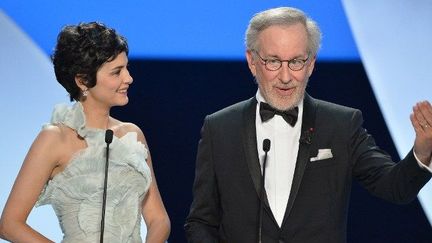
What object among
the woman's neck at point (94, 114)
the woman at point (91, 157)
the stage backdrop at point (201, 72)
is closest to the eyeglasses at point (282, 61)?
the woman at point (91, 157)

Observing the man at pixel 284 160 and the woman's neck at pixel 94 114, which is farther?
the woman's neck at pixel 94 114

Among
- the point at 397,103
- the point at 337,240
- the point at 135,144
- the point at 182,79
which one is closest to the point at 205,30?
the point at 182,79

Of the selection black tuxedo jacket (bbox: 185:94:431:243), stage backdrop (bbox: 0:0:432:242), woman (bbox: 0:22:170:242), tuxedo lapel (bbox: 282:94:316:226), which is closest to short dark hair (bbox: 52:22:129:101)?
woman (bbox: 0:22:170:242)

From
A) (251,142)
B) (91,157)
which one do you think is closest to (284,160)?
(251,142)

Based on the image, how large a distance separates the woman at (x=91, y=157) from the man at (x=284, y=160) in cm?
24

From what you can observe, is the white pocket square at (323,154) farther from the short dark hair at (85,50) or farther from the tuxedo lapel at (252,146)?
the short dark hair at (85,50)

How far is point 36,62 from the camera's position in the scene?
15.3 ft

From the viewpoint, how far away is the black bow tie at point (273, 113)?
3.35 m

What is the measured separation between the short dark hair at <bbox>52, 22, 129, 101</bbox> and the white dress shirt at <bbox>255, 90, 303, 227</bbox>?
537mm

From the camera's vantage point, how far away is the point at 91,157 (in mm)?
3418

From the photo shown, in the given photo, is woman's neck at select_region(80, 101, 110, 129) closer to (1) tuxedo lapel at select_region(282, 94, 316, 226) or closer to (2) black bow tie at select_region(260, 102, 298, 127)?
(2) black bow tie at select_region(260, 102, 298, 127)

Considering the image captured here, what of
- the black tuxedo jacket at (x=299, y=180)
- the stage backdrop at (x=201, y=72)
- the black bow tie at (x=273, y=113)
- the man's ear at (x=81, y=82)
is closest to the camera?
the black tuxedo jacket at (x=299, y=180)

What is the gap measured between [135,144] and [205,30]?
3.99 feet

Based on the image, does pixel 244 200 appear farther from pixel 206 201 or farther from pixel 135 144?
pixel 135 144
